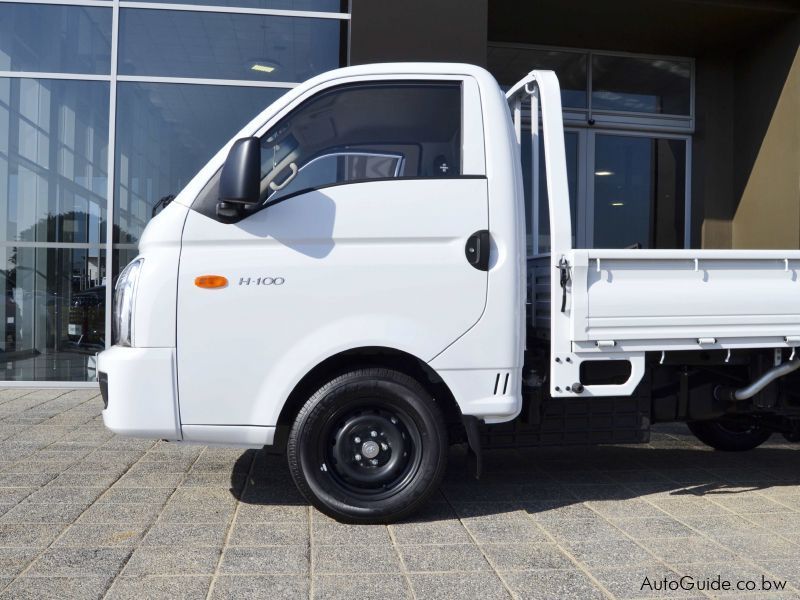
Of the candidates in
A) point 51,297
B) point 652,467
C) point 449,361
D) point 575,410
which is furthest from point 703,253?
point 51,297

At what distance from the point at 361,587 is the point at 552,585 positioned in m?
0.75

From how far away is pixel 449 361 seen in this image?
394 centimetres

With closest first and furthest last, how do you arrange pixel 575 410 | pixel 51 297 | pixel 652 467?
1. pixel 575 410
2. pixel 652 467
3. pixel 51 297

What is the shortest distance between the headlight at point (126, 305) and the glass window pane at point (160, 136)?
16.9ft

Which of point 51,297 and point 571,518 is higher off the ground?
point 51,297

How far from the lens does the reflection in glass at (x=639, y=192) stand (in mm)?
10672

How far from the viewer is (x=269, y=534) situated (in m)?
3.78

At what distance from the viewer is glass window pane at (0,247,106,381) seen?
8.98 metres

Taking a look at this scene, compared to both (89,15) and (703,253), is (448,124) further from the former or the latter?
(89,15)

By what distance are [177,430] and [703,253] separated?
282 cm

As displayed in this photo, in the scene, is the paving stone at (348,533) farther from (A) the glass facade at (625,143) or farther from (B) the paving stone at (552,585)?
(A) the glass facade at (625,143)

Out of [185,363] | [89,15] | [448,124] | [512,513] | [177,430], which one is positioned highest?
[89,15]

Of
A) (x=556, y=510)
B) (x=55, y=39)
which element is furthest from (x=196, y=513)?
(x=55, y=39)
